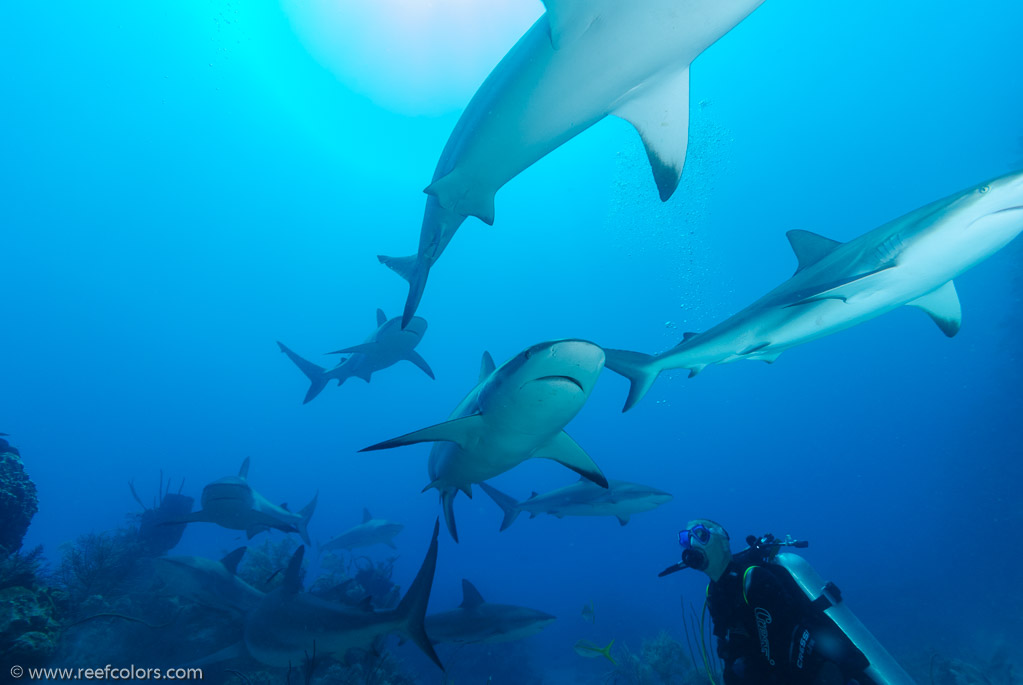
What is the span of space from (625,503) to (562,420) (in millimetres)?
6773

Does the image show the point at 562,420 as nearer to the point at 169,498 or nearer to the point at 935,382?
Result: the point at 169,498

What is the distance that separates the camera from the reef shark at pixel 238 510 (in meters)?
7.10

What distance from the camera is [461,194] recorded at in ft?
10.4

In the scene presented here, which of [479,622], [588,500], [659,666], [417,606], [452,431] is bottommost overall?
[659,666]

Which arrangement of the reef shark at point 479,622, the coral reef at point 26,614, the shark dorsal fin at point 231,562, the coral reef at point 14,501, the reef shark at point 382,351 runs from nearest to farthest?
1. the coral reef at point 26,614
2. the reef shark at point 479,622
3. the shark dorsal fin at point 231,562
4. the reef shark at point 382,351
5. the coral reef at point 14,501

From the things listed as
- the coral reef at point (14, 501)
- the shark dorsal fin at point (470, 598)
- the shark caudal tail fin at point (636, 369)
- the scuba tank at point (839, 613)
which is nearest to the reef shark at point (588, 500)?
the shark dorsal fin at point (470, 598)

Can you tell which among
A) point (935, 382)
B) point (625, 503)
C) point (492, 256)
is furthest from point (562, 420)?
point (935, 382)

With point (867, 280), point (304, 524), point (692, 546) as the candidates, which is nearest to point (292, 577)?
point (304, 524)

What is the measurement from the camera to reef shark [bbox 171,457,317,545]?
710cm

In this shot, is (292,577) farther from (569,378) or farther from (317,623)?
(569,378)

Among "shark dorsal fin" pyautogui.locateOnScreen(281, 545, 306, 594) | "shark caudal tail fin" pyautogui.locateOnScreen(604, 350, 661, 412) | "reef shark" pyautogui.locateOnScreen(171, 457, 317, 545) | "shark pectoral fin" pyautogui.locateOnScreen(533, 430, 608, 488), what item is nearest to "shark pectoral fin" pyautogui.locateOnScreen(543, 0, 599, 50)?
"shark pectoral fin" pyautogui.locateOnScreen(533, 430, 608, 488)

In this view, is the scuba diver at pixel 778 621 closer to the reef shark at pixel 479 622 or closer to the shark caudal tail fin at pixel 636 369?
the shark caudal tail fin at pixel 636 369

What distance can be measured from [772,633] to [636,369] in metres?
2.49

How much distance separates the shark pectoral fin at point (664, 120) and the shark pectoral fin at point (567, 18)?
2.39ft
